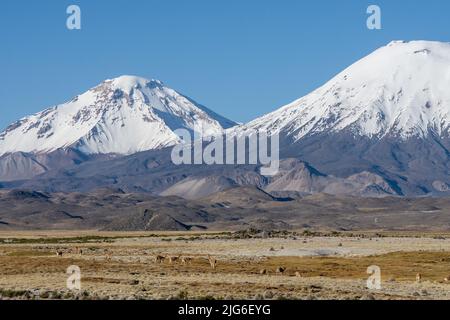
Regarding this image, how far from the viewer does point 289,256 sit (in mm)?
87750

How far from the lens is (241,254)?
298ft
